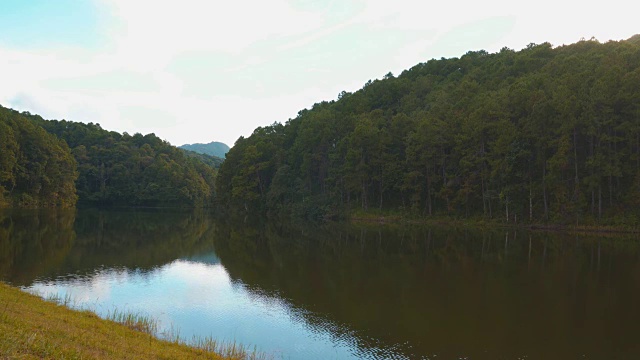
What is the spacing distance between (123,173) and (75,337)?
441ft

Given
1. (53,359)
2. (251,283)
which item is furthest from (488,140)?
(53,359)

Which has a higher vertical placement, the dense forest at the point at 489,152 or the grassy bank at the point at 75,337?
the dense forest at the point at 489,152

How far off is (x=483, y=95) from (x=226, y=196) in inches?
2686

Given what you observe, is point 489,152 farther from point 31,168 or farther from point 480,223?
point 31,168

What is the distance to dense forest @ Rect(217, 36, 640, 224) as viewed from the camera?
5119 cm

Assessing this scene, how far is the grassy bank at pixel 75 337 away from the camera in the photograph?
8.53m

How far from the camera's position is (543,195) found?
56.8 meters

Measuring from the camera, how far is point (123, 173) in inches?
5290

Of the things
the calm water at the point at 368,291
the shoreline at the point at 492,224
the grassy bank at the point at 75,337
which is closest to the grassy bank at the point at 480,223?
the shoreline at the point at 492,224

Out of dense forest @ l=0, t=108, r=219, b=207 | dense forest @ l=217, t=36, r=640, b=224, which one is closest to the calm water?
dense forest @ l=217, t=36, r=640, b=224

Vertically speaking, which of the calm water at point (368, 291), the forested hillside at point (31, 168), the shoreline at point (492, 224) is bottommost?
the calm water at point (368, 291)

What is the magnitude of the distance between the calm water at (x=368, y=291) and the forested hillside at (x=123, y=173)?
9299 centimetres

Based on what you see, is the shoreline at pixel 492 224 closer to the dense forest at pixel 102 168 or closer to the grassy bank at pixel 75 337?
the grassy bank at pixel 75 337

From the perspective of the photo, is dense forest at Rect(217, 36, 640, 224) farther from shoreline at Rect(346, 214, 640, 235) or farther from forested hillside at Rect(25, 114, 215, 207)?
forested hillside at Rect(25, 114, 215, 207)
